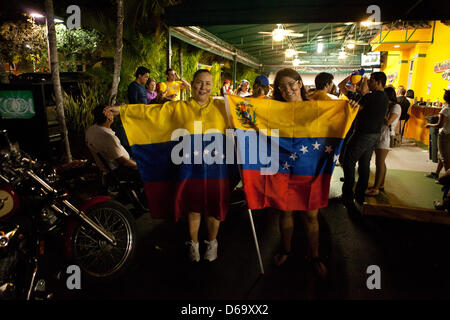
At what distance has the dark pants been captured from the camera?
4641 mm

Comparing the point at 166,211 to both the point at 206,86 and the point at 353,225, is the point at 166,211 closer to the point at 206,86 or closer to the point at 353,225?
the point at 206,86

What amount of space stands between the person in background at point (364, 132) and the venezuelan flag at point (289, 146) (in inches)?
77.5

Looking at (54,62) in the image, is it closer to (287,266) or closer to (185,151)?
(185,151)

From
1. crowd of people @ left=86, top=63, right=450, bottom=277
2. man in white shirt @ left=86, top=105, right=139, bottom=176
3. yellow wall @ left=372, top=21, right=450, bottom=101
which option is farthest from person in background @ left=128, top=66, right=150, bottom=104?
yellow wall @ left=372, top=21, right=450, bottom=101

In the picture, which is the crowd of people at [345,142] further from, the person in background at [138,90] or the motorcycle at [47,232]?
the motorcycle at [47,232]

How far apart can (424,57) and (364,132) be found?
463 inches

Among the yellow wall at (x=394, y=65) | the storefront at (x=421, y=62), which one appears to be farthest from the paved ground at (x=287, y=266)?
the yellow wall at (x=394, y=65)

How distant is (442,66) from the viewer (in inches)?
428

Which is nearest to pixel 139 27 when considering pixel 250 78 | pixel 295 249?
pixel 295 249

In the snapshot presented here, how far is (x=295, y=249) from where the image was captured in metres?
3.51

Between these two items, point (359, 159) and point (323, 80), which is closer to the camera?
point (323, 80)

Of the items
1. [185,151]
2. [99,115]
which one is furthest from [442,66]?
[99,115]

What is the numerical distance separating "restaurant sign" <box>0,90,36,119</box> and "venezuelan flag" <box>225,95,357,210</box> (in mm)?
4633

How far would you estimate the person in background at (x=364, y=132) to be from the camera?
4.45 meters
